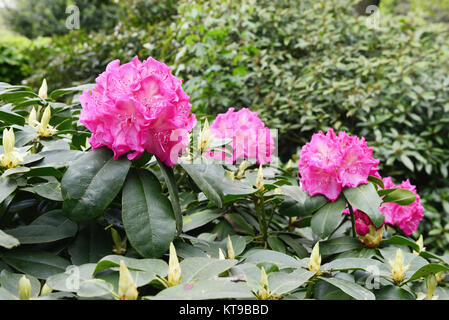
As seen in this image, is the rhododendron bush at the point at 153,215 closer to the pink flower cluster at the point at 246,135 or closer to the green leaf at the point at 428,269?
the green leaf at the point at 428,269

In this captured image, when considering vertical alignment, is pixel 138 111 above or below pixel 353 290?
above

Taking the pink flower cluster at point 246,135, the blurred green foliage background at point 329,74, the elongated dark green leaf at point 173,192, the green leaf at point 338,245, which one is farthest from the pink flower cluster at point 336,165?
the blurred green foliage background at point 329,74

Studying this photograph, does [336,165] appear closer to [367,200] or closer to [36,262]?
[367,200]

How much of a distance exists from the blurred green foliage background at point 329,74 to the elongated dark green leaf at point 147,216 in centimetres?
221

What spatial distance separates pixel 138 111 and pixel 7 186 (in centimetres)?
34

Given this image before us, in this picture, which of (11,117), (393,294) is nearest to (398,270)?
(393,294)

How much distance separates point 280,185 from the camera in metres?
1.32

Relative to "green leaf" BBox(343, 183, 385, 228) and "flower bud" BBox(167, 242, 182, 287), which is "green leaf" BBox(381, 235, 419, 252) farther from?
"flower bud" BBox(167, 242, 182, 287)

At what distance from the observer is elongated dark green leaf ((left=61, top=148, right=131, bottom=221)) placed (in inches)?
35.4

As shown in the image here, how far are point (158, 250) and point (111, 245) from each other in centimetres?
23

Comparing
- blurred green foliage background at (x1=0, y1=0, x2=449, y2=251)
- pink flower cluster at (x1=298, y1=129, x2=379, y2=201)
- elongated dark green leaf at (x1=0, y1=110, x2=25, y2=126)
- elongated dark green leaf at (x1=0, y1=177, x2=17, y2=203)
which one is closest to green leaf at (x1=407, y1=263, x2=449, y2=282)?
pink flower cluster at (x1=298, y1=129, x2=379, y2=201)

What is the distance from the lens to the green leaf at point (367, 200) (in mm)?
1188

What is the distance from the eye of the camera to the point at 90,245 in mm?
1010

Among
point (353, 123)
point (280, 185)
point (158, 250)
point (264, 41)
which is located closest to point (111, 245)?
point (158, 250)
